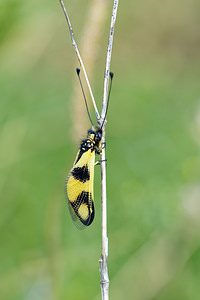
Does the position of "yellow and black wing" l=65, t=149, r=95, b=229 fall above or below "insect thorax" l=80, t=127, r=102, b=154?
below

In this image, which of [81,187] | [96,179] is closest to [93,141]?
[81,187]

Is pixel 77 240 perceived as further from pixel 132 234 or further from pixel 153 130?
pixel 153 130

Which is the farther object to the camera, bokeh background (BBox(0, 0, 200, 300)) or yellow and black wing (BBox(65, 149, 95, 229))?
bokeh background (BBox(0, 0, 200, 300))

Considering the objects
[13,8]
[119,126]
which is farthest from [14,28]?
[119,126]

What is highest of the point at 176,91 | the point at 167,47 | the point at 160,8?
the point at 160,8
